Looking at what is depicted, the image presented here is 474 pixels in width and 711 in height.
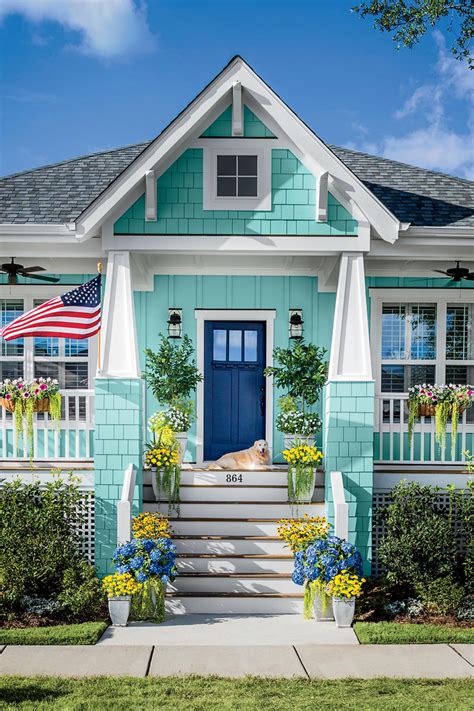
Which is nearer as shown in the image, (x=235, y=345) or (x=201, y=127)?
(x=201, y=127)

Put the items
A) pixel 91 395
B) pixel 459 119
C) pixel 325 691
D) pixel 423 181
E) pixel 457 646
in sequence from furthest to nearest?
pixel 459 119
pixel 423 181
pixel 91 395
pixel 457 646
pixel 325 691

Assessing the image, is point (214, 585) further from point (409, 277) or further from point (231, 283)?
point (409, 277)

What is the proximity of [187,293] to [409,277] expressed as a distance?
3.25 metres

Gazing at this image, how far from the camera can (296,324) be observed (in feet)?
35.2

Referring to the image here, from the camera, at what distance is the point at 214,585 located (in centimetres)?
844

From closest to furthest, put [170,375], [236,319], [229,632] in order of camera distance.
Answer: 1. [229,632]
2. [170,375]
3. [236,319]

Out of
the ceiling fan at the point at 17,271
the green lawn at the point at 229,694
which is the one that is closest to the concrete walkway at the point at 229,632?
the green lawn at the point at 229,694

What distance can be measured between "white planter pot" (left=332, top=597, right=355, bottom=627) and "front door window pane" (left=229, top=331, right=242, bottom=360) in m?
4.29

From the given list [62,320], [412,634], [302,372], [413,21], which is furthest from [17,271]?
[413,21]

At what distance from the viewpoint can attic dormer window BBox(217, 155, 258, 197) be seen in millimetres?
8898

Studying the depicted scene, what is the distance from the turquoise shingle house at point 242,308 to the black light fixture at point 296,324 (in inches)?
3.0

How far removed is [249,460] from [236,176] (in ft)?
12.3

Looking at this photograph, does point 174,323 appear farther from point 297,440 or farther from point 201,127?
point 201,127

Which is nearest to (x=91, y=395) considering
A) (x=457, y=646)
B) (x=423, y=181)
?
(x=457, y=646)
